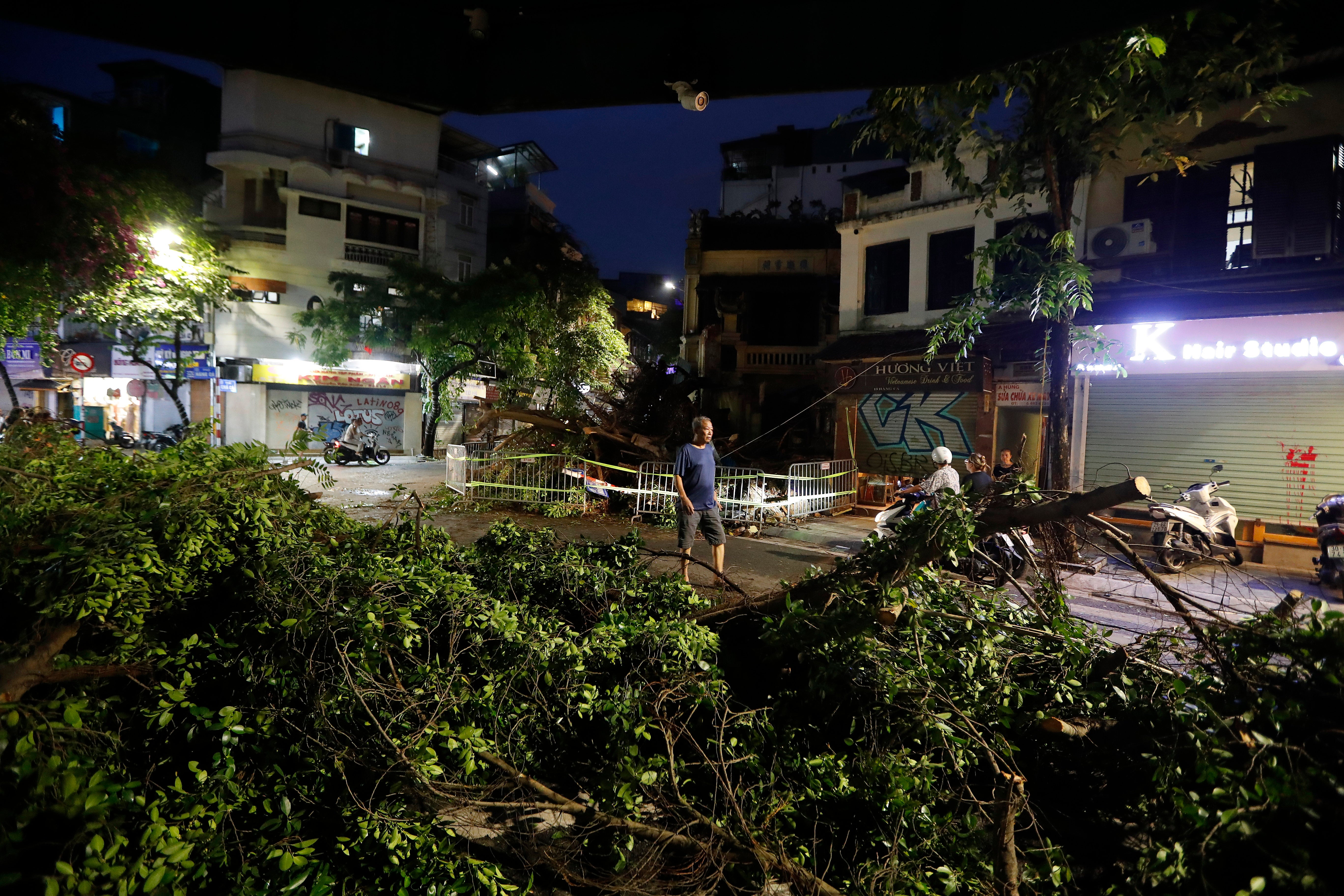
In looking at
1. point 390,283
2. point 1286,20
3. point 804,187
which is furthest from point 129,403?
point 1286,20

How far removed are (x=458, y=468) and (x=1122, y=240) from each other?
43.5 ft

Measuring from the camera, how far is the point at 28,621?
366 cm

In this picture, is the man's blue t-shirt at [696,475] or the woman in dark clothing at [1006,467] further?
the woman in dark clothing at [1006,467]

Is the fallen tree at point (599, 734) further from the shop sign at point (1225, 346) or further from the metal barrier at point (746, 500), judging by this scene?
the shop sign at point (1225, 346)

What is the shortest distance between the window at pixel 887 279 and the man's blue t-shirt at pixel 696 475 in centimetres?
1053

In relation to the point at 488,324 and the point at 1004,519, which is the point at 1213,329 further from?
the point at 488,324

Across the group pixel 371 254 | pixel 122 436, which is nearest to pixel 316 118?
pixel 371 254

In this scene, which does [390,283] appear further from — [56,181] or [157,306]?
[56,181]

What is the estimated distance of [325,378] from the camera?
28188 mm

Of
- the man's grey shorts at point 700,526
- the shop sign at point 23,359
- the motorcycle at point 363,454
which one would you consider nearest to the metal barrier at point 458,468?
the motorcycle at point 363,454

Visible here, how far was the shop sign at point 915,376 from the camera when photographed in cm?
1455

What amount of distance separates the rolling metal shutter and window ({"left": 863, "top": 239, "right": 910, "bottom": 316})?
17.4ft

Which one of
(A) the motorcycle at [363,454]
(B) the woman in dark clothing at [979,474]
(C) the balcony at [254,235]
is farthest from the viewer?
(C) the balcony at [254,235]

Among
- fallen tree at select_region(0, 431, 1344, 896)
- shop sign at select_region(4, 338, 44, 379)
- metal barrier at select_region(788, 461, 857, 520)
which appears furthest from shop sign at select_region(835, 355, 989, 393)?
shop sign at select_region(4, 338, 44, 379)
